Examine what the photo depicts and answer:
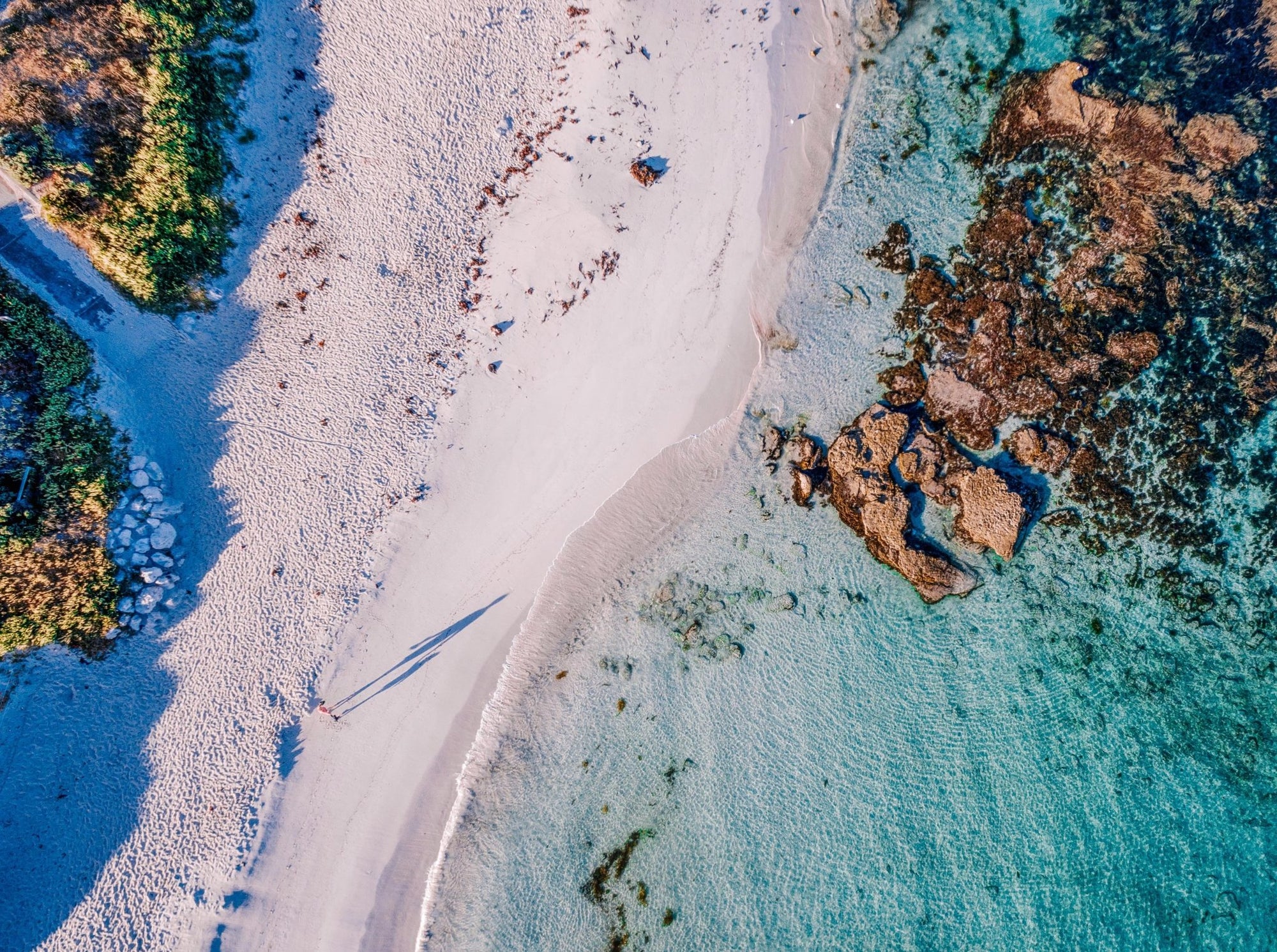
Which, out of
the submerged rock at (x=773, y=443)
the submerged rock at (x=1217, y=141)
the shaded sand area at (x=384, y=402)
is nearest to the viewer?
the shaded sand area at (x=384, y=402)

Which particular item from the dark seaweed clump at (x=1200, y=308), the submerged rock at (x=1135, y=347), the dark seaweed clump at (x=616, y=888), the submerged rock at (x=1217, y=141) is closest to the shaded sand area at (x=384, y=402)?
the dark seaweed clump at (x=616, y=888)

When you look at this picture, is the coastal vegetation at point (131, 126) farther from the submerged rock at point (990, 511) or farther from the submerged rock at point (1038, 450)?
the submerged rock at point (1038, 450)

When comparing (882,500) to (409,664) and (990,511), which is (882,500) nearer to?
(990,511)

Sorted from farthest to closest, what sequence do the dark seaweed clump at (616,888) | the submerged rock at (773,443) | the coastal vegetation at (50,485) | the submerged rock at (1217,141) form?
the submerged rock at (773,443) → the submerged rock at (1217,141) → the dark seaweed clump at (616,888) → the coastal vegetation at (50,485)

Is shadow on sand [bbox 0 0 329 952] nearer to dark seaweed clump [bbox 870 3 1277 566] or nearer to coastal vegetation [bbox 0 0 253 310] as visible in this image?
coastal vegetation [bbox 0 0 253 310]

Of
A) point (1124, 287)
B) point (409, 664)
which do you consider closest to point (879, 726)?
point (409, 664)

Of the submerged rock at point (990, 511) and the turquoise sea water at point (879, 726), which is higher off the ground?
the submerged rock at point (990, 511)

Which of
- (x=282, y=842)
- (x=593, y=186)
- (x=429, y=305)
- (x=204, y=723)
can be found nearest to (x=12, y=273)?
(x=429, y=305)

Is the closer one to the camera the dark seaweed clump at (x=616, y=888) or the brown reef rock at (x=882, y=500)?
the dark seaweed clump at (x=616, y=888)

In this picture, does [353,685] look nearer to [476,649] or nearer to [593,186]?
[476,649]
